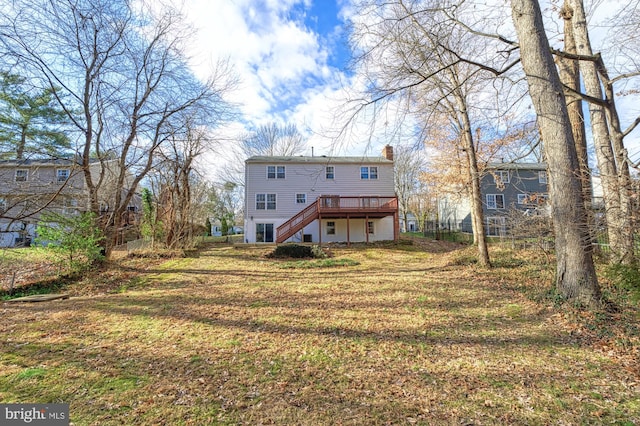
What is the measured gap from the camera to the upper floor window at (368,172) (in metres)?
20.7

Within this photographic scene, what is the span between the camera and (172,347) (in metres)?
3.98

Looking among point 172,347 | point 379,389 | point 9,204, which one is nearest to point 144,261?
point 9,204

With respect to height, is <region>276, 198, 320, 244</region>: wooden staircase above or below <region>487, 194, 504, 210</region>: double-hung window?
below

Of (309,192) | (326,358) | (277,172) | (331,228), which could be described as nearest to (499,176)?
(331,228)

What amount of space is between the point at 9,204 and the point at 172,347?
7404 millimetres

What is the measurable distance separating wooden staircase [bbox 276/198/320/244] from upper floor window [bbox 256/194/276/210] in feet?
7.05

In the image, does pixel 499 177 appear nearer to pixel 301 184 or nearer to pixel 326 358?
pixel 301 184

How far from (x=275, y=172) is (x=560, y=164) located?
17.2 metres

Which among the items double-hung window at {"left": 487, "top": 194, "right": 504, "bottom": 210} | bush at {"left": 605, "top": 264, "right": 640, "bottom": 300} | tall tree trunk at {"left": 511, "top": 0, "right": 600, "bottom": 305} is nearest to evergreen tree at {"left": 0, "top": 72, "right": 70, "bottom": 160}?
tall tree trunk at {"left": 511, "top": 0, "right": 600, "bottom": 305}

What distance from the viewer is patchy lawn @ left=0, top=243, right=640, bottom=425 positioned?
2617 millimetres

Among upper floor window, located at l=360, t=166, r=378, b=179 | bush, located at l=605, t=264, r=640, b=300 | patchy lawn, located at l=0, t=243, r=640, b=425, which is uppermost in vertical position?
upper floor window, located at l=360, t=166, r=378, b=179

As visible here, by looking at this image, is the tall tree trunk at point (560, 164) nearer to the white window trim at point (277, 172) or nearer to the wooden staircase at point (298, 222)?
the wooden staircase at point (298, 222)

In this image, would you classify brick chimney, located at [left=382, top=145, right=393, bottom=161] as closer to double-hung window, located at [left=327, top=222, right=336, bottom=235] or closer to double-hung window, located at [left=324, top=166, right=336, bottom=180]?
double-hung window, located at [left=324, top=166, right=336, bottom=180]

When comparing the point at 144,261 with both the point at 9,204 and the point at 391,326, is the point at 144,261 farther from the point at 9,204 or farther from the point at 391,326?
the point at 391,326
